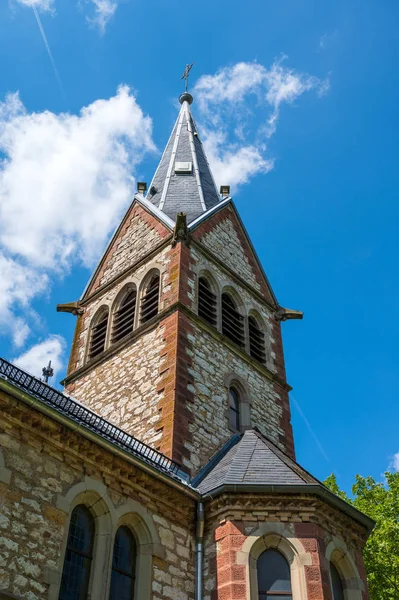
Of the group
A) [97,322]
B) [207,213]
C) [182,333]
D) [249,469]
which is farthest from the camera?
[207,213]

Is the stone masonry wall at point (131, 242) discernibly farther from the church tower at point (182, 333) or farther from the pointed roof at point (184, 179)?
the pointed roof at point (184, 179)

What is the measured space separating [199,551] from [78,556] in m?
2.55

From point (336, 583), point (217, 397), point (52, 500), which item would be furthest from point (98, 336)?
point (336, 583)

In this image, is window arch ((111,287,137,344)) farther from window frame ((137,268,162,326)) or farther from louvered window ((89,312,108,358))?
louvered window ((89,312,108,358))

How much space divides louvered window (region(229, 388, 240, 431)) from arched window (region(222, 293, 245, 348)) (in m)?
1.99

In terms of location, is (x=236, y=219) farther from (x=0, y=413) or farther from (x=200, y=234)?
(x=0, y=413)

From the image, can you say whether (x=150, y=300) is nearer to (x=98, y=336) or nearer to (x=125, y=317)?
(x=125, y=317)

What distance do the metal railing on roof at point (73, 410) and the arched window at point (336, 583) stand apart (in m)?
3.42

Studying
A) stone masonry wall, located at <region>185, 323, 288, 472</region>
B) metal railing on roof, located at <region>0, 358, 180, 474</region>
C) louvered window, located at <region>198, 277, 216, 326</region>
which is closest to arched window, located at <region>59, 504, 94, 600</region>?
metal railing on roof, located at <region>0, 358, 180, 474</region>

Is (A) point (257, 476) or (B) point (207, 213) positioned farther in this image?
(B) point (207, 213)

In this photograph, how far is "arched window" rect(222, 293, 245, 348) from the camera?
18.9 m

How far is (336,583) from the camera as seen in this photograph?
39.5 feet

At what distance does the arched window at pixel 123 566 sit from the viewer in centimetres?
1061

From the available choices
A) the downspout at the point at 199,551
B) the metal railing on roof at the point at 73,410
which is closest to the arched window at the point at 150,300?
the metal railing on roof at the point at 73,410
